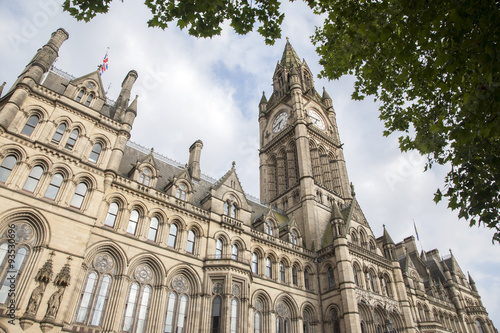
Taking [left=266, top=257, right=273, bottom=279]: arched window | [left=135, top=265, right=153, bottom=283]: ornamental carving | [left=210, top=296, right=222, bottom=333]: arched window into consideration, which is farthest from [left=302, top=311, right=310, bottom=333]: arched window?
[left=135, top=265, right=153, bottom=283]: ornamental carving

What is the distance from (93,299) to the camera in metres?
18.9

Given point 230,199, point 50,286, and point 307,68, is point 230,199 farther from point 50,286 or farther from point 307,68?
point 307,68

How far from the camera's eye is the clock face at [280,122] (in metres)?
Result: 47.3

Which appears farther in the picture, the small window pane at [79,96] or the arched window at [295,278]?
the arched window at [295,278]

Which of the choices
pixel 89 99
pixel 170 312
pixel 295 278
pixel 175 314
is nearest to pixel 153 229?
pixel 170 312

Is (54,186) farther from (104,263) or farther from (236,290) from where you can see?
(236,290)

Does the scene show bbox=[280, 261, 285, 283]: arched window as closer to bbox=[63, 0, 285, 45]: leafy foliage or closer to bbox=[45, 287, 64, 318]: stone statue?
bbox=[45, 287, 64, 318]: stone statue

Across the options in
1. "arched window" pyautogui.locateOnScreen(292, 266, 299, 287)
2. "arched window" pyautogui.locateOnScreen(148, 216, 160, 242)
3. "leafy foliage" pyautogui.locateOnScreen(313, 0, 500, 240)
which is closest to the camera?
"leafy foliage" pyautogui.locateOnScreen(313, 0, 500, 240)

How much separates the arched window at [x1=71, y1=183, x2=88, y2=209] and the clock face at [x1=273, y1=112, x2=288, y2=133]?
1205 inches

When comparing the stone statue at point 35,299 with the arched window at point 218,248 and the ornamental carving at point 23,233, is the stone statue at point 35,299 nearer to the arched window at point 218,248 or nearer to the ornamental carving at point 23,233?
the ornamental carving at point 23,233

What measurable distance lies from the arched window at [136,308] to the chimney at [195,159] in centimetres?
1209

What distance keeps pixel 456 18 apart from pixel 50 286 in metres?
18.6

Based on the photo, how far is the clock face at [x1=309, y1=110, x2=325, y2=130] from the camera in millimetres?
47062

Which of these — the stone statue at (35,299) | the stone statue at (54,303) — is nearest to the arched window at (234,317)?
→ the stone statue at (54,303)
